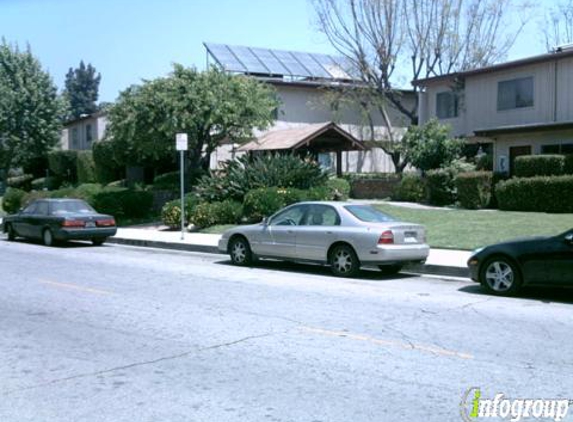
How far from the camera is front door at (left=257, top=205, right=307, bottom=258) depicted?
13.9 m

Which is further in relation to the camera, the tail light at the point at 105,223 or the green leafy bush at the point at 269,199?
the green leafy bush at the point at 269,199

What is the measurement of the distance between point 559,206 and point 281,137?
1398cm

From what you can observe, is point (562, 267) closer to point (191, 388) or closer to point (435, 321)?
point (435, 321)

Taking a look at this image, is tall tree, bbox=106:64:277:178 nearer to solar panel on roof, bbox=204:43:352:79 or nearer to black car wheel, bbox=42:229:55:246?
black car wheel, bbox=42:229:55:246

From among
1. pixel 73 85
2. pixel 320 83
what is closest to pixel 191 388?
pixel 320 83

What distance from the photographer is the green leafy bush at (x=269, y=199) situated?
2192 centimetres

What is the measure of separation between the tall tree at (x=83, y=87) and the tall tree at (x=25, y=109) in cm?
8322

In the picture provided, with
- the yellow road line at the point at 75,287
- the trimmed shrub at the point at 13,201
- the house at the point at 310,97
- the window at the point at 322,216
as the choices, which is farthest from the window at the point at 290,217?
the house at the point at 310,97

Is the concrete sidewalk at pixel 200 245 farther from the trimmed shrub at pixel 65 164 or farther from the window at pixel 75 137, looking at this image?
the window at pixel 75 137

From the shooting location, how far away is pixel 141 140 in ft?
84.6

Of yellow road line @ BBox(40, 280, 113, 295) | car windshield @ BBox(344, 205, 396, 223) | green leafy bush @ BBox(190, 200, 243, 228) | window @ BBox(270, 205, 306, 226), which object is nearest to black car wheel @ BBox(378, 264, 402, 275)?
car windshield @ BBox(344, 205, 396, 223)

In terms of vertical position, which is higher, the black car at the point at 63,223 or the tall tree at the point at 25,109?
the tall tree at the point at 25,109

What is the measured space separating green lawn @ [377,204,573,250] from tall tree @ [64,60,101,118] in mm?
114482

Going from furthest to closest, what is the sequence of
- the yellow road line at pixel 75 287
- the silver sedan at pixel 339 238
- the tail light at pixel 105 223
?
the tail light at pixel 105 223 → the silver sedan at pixel 339 238 → the yellow road line at pixel 75 287
